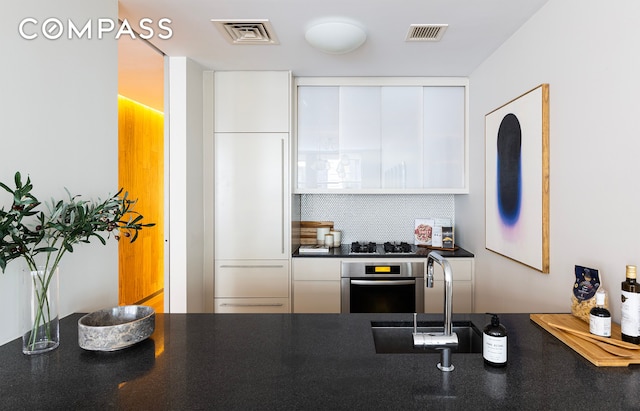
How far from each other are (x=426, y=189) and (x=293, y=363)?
257 cm

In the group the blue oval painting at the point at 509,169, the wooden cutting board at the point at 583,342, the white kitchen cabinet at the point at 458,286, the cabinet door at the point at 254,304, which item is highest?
the blue oval painting at the point at 509,169

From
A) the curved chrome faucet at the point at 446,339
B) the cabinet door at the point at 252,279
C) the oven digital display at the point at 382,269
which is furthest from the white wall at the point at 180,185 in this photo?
the curved chrome faucet at the point at 446,339

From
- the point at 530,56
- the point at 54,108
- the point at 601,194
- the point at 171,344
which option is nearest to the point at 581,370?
the point at 601,194

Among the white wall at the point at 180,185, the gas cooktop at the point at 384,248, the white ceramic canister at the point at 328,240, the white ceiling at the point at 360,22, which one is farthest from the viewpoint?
the white ceramic canister at the point at 328,240

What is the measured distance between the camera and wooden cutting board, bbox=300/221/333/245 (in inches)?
146

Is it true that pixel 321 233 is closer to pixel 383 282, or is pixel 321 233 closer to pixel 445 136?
pixel 383 282

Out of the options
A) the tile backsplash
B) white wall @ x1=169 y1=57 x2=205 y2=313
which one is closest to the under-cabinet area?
the tile backsplash

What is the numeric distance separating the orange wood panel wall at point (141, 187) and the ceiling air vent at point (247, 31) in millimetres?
2367

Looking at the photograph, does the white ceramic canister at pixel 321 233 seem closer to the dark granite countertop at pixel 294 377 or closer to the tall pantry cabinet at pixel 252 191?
the tall pantry cabinet at pixel 252 191

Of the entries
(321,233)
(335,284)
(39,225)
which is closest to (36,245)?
(39,225)

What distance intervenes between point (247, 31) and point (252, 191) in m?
1.31

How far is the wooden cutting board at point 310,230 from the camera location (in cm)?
370

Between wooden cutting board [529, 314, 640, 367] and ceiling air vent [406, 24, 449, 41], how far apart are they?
1.82m

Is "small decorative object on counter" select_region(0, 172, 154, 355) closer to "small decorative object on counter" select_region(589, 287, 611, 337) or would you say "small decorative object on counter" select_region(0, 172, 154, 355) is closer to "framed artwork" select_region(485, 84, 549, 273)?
"small decorative object on counter" select_region(589, 287, 611, 337)
